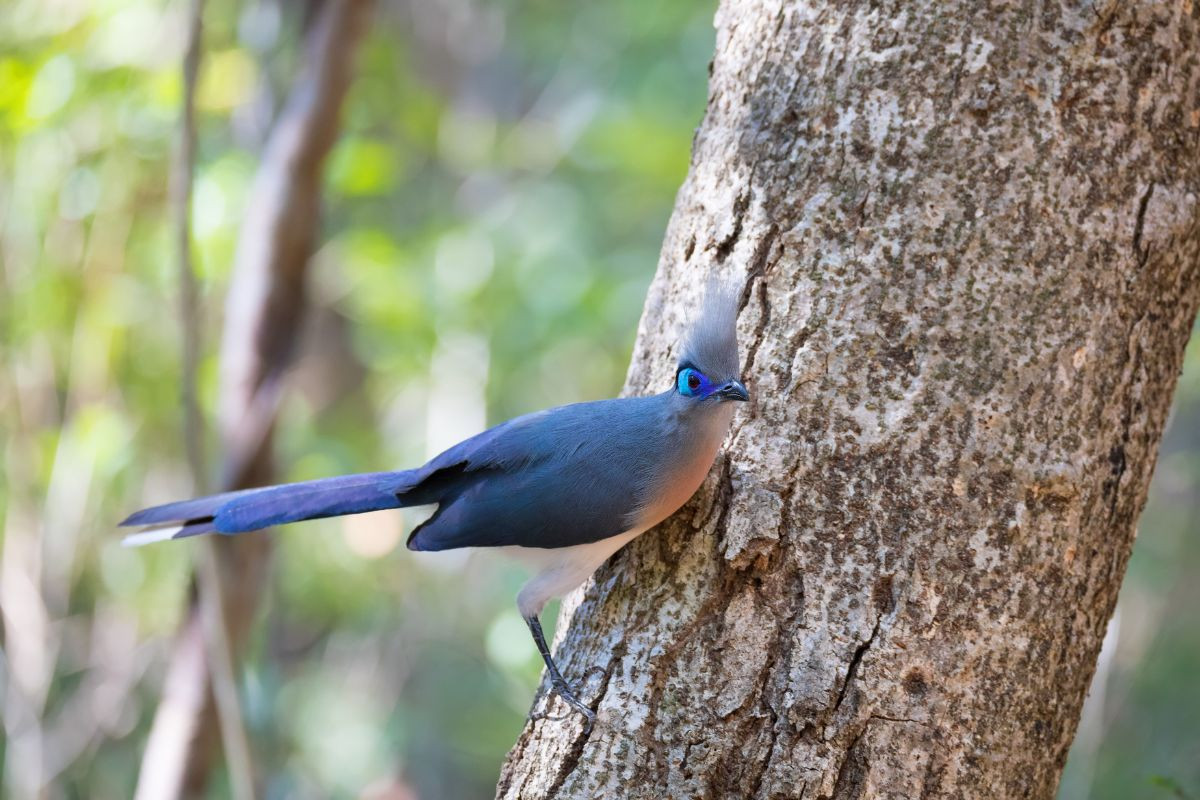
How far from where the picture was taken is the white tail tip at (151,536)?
2317mm

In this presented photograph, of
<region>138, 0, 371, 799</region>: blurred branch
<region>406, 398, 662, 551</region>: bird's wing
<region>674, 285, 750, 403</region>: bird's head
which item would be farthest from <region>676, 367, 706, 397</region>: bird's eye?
<region>138, 0, 371, 799</region>: blurred branch

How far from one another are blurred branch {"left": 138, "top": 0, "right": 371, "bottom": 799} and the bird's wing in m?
1.54

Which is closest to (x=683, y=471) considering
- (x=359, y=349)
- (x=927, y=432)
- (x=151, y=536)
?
(x=927, y=432)

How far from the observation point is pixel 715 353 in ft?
6.21

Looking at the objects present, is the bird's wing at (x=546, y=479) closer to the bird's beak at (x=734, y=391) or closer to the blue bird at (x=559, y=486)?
the blue bird at (x=559, y=486)

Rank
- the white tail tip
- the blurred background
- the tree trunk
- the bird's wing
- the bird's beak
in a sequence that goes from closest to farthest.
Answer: the tree trunk < the bird's beak < the bird's wing < the white tail tip < the blurred background

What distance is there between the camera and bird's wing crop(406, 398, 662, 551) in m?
2.01

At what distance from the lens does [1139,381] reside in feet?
5.94

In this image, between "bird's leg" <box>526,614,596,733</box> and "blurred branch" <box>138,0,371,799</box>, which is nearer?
"bird's leg" <box>526,614,596,733</box>

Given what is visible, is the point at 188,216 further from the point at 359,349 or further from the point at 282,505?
the point at 359,349

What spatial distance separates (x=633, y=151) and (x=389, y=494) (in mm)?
3534

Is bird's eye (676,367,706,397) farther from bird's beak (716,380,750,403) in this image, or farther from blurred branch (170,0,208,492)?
blurred branch (170,0,208,492)

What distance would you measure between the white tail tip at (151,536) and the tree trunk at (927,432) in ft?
3.20

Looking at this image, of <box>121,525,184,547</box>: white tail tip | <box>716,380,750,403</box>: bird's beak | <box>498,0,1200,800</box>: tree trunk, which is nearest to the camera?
<box>498,0,1200,800</box>: tree trunk
